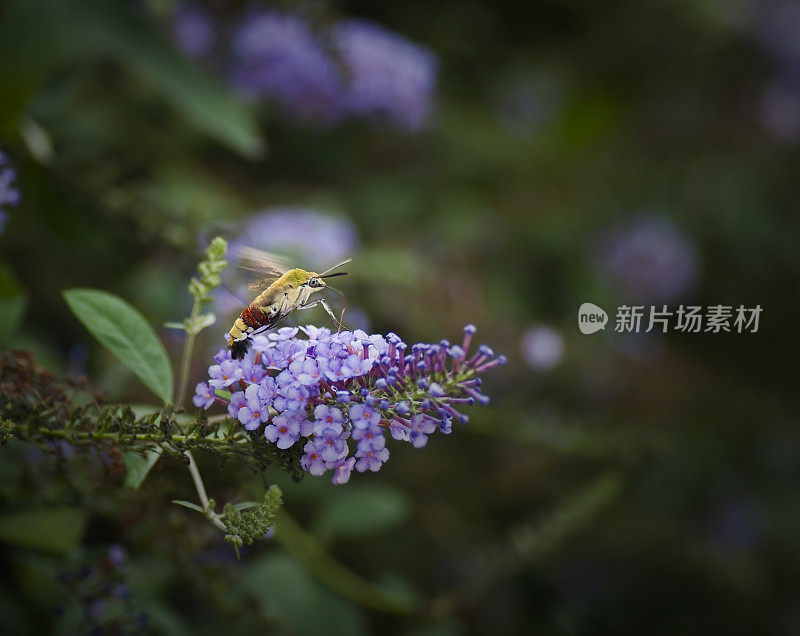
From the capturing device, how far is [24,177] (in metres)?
0.92

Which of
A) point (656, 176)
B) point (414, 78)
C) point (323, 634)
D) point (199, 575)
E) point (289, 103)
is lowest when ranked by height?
point (323, 634)

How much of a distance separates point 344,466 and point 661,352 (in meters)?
1.51

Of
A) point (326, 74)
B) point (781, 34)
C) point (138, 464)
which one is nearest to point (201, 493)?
point (138, 464)

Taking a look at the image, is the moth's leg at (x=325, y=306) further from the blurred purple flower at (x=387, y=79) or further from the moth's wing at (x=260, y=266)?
the blurred purple flower at (x=387, y=79)

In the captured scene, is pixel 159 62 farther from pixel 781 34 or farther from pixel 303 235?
pixel 781 34

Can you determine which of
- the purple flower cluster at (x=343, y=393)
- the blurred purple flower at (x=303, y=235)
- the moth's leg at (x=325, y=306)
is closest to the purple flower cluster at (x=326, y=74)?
the blurred purple flower at (x=303, y=235)

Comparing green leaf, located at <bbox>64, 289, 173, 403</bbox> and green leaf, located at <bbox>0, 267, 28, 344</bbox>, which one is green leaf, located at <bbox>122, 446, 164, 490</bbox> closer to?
green leaf, located at <bbox>64, 289, 173, 403</bbox>

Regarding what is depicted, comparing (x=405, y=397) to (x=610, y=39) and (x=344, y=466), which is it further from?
(x=610, y=39)

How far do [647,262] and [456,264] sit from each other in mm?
893

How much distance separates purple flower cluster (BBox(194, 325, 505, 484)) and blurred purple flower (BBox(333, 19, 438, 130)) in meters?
1.23

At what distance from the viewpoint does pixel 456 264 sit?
1.67 meters

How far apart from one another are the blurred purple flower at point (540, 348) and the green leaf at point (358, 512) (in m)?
0.43

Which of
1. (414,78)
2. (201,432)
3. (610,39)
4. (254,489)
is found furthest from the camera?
(610,39)

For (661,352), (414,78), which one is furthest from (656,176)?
(414,78)
